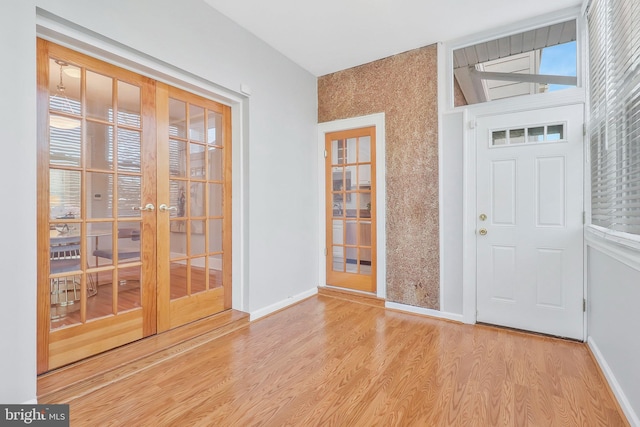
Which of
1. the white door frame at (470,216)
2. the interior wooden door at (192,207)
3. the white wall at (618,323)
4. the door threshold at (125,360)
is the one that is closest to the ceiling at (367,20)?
the white door frame at (470,216)

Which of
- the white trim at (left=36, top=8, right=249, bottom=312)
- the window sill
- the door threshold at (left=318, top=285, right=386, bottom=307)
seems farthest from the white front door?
the white trim at (left=36, top=8, right=249, bottom=312)

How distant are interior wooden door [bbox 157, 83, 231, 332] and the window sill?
9.56 feet

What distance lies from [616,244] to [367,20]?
257cm

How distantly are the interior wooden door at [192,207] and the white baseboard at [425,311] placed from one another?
1.78 m

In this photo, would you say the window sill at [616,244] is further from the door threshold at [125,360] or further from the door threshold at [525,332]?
the door threshold at [125,360]

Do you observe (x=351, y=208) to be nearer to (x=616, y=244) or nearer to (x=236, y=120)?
(x=236, y=120)

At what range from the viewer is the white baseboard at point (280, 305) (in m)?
3.01

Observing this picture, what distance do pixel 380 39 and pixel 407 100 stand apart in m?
0.68

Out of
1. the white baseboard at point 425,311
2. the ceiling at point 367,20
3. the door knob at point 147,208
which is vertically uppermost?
the ceiling at point 367,20

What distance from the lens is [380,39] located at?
3082 mm

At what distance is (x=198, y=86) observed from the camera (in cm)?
260

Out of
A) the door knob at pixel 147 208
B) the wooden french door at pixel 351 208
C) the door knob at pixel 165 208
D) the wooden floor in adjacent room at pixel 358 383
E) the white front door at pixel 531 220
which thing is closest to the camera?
the wooden floor in adjacent room at pixel 358 383

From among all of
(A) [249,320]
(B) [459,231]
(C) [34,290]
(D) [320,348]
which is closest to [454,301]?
(B) [459,231]
